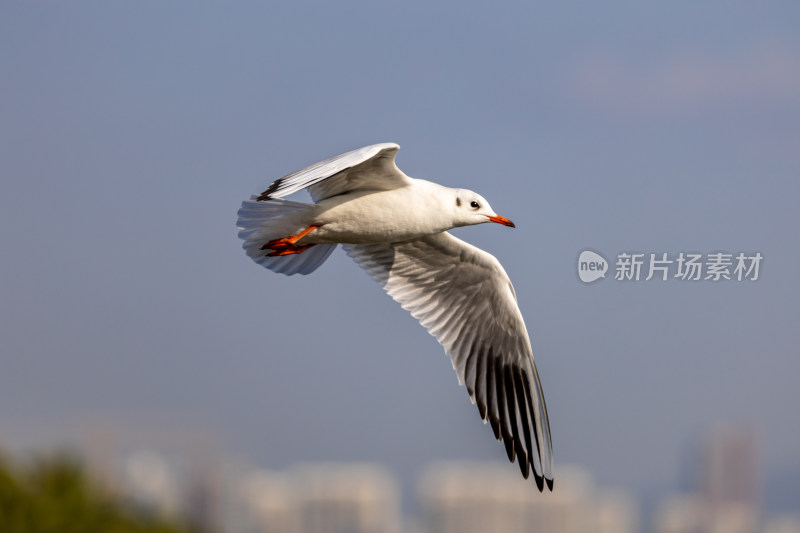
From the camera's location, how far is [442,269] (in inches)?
304

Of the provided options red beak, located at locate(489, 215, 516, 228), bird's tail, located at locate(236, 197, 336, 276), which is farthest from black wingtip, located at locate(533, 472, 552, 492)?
bird's tail, located at locate(236, 197, 336, 276)

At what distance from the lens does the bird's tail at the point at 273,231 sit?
22.6 ft

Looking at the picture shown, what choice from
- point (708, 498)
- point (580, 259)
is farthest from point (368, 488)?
point (580, 259)

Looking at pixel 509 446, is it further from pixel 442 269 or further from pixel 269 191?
pixel 269 191

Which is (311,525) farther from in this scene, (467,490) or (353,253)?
(353,253)

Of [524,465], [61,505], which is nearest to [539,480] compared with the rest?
[524,465]

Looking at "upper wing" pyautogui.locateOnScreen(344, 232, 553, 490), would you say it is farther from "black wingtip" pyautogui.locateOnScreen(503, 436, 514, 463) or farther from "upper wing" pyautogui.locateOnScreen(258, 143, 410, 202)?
"upper wing" pyautogui.locateOnScreen(258, 143, 410, 202)

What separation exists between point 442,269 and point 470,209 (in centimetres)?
95

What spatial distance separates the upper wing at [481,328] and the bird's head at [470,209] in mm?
681

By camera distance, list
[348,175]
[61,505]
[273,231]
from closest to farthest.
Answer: [348,175]
[273,231]
[61,505]

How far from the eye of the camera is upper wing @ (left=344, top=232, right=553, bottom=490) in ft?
25.0

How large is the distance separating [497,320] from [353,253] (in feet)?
3.26

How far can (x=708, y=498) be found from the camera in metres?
149

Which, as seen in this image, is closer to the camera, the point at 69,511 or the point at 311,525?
the point at 69,511
